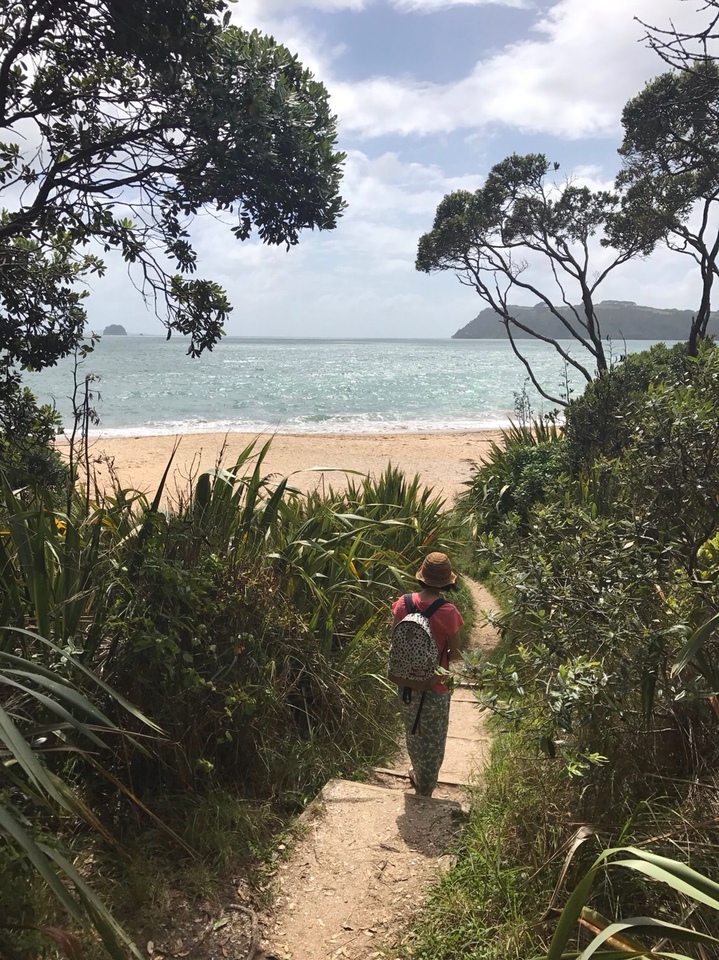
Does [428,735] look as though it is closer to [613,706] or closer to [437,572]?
[437,572]

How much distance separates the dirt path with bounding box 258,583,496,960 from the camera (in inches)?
108

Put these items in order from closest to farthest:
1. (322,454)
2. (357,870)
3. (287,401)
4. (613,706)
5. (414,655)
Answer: (613,706)
(357,870)
(414,655)
(322,454)
(287,401)

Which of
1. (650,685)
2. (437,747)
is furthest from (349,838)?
(650,685)

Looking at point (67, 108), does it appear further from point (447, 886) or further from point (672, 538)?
point (447, 886)

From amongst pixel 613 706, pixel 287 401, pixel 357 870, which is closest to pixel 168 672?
pixel 357 870

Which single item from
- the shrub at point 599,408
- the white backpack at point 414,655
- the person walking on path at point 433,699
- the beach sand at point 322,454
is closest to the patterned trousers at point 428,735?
the person walking on path at point 433,699

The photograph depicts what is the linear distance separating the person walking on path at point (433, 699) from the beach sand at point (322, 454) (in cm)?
1020

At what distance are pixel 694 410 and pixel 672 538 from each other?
555 mm

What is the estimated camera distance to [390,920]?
2.77 metres

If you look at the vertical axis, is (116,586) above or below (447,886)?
above

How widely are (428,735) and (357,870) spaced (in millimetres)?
897

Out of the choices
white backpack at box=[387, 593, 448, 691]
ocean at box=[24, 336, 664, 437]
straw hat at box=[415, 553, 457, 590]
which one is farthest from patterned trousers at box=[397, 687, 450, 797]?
ocean at box=[24, 336, 664, 437]

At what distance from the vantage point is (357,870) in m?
3.04

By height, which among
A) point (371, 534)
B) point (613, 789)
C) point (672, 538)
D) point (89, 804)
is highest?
point (672, 538)
